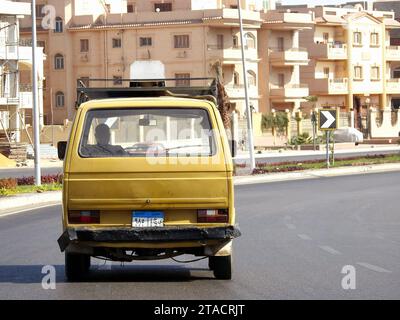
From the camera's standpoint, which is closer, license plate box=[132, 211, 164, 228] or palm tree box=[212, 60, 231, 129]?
license plate box=[132, 211, 164, 228]

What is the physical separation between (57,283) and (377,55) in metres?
96.1

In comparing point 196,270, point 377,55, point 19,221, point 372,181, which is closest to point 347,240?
→ point 196,270

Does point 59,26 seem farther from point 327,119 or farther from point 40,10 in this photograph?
point 327,119

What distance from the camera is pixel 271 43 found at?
9350cm

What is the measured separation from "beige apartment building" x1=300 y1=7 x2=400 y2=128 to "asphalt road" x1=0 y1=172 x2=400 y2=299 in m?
74.0

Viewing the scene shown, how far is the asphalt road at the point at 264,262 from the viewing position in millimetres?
11938

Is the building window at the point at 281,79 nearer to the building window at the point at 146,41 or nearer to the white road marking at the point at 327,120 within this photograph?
the building window at the point at 146,41

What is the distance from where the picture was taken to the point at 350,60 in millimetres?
102750

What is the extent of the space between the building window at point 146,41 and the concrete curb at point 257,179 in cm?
4114

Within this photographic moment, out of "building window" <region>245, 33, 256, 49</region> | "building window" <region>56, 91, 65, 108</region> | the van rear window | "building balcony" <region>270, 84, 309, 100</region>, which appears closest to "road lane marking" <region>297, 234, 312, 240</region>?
the van rear window

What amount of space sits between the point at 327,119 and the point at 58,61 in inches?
1887

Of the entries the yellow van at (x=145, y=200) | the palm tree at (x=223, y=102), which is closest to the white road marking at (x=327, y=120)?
the palm tree at (x=223, y=102)

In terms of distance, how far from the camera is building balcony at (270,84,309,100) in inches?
3644

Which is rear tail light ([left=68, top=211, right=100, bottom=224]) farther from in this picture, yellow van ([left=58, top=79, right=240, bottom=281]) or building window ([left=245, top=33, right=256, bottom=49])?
building window ([left=245, top=33, right=256, bottom=49])
